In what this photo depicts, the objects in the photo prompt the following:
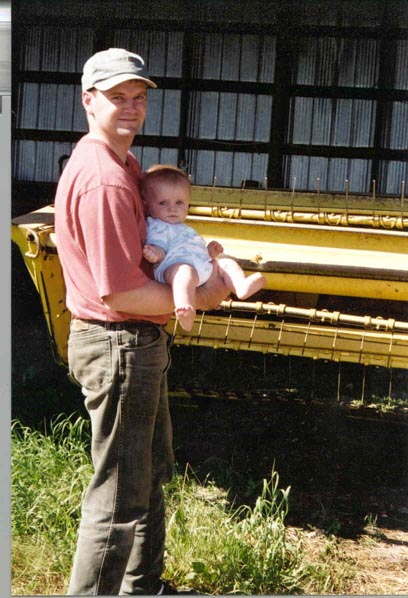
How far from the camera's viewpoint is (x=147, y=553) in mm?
3449

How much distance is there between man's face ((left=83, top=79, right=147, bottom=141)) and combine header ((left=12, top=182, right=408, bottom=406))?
72 centimetres

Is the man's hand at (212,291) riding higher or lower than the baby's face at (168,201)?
lower

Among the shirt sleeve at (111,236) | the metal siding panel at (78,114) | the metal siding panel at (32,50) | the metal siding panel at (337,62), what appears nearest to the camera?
the shirt sleeve at (111,236)

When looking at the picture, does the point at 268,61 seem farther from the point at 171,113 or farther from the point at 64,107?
the point at 64,107

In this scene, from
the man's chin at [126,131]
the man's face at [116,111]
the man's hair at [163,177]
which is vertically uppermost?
the man's face at [116,111]

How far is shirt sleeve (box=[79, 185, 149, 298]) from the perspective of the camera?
2.93 meters

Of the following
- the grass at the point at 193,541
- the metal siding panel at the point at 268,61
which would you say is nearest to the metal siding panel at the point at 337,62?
the metal siding panel at the point at 268,61

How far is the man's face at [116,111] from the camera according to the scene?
3057 mm

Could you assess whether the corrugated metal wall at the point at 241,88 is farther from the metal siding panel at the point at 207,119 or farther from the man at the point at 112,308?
the man at the point at 112,308

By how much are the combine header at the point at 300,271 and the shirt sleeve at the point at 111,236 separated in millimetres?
755

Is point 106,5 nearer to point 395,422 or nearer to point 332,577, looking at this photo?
point 395,422

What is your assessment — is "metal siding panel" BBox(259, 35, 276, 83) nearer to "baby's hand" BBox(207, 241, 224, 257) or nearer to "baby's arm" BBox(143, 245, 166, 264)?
"baby's hand" BBox(207, 241, 224, 257)

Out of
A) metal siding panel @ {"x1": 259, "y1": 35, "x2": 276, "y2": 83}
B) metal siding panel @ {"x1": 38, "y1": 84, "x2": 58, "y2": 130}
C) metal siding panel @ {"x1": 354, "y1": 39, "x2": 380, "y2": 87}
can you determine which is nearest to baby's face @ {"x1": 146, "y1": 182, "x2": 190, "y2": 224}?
metal siding panel @ {"x1": 38, "y1": 84, "x2": 58, "y2": 130}

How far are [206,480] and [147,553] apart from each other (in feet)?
2.01
